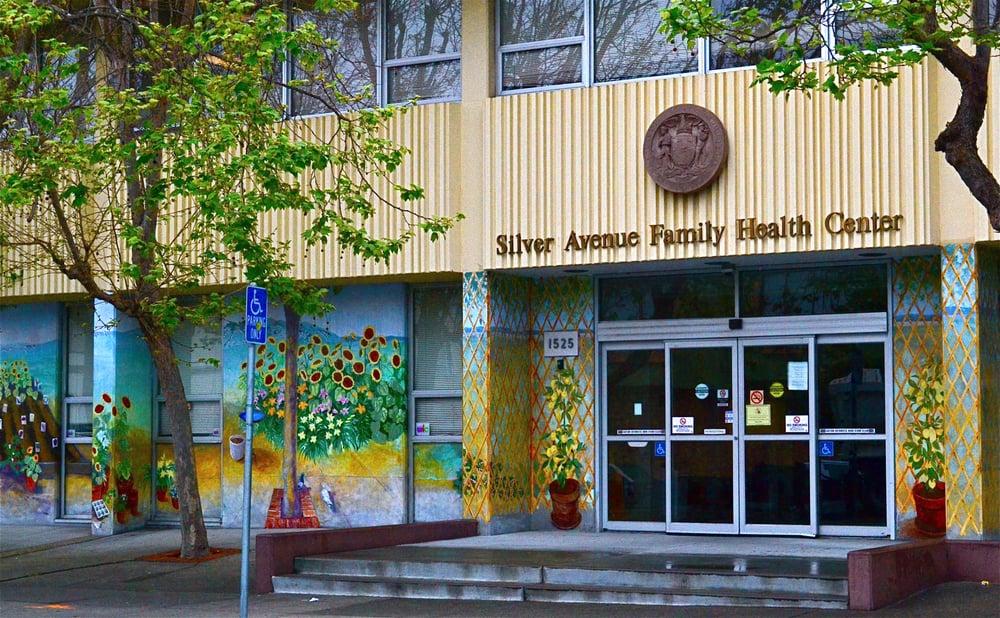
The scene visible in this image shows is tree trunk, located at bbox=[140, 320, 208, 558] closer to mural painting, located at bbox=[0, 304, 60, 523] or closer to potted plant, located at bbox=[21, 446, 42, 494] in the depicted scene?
mural painting, located at bbox=[0, 304, 60, 523]

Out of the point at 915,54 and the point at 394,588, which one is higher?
the point at 915,54

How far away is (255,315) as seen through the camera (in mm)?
13289

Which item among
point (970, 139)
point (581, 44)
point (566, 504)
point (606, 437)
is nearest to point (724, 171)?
point (581, 44)

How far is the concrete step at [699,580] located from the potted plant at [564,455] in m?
4.50

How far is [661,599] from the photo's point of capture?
13.9 meters

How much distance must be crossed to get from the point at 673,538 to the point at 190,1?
8.60 meters

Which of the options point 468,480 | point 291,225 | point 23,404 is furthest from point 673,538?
point 23,404

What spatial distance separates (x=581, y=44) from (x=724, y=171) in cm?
274

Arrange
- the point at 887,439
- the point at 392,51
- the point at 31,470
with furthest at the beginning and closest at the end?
the point at 31,470
the point at 392,51
the point at 887,439

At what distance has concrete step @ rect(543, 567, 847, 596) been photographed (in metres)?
13.4

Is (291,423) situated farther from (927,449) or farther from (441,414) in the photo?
(927,449)

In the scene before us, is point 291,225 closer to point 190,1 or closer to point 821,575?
point 190,1

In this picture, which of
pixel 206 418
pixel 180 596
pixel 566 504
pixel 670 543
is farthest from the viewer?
pixel 206 418

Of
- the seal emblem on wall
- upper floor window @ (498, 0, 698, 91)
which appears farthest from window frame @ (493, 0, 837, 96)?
the seal emblem on wall
